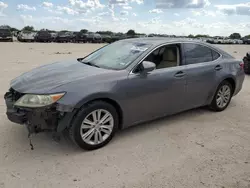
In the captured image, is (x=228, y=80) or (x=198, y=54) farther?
(x=228, y=80)

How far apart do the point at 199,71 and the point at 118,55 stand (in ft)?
4.92

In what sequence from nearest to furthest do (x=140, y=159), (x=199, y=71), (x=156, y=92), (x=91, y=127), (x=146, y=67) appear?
(x=140, y=159) → (x=91, y=127) → (x=146, y=67) → (x=156, y=92) → (x=199, y=71)

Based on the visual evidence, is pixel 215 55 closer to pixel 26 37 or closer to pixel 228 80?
pixel 228 80

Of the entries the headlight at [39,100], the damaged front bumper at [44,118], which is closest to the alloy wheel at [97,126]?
the damaged front bumper at [44,118]

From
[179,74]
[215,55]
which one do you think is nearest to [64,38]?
[215,55]

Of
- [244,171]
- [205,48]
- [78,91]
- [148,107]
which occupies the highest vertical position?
[205,48]

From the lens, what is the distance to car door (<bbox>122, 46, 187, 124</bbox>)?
3822 millimetres

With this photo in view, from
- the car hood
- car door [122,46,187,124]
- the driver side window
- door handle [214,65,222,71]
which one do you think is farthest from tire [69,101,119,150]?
door handle [214,65,222,71]

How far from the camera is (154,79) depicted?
3998 mm

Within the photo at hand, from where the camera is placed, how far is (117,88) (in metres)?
3.62

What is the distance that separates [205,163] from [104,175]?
1328mm

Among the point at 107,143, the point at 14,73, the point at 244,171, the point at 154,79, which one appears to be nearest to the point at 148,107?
the point at 154,79

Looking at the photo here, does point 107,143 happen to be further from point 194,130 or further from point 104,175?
point 194,130

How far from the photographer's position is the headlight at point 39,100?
3223mm
